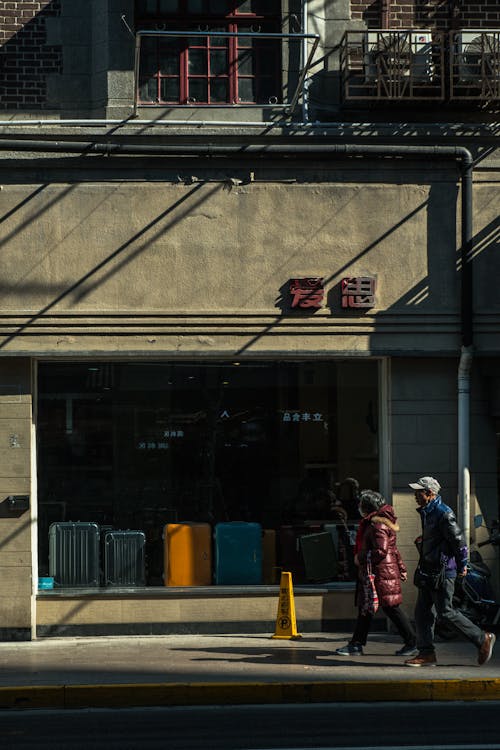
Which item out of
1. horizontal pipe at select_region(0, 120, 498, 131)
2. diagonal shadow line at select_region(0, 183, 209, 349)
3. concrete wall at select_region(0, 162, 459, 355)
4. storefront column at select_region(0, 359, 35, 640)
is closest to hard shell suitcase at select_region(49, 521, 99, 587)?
storefront column at select_region(0, 359, 35, 640)

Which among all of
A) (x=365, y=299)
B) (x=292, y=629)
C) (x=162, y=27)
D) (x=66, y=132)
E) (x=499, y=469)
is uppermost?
(x=162, y=27)

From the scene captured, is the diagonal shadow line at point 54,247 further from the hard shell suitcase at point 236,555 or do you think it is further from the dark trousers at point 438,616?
the dark trousers at point 438,616

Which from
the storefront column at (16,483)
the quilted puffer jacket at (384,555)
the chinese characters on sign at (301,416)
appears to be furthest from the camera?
the chinese characters on sign at (301,416)

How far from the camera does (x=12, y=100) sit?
45.8 feet

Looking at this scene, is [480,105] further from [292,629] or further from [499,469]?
[292,629]

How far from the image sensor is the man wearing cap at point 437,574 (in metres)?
11.5

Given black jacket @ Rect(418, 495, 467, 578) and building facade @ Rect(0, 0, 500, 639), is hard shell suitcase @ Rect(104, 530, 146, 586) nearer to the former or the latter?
building facade @ Rect(0, 0, 500, 639)

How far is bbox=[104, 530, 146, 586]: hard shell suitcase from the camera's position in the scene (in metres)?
14.0

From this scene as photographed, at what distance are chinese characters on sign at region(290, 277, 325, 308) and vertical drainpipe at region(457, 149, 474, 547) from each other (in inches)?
66.9

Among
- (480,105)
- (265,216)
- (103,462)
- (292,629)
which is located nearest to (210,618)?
(292,629)

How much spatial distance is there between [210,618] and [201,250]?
427 centimetres

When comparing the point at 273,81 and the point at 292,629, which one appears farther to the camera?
the point at 273,81

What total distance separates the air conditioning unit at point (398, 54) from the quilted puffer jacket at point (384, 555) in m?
5.21

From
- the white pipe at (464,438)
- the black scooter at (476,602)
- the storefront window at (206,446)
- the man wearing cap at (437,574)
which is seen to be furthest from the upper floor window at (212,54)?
the black scooter at (476,602)
